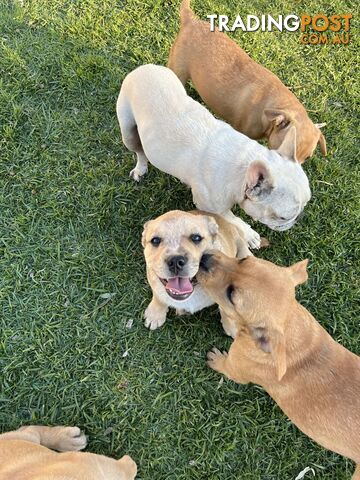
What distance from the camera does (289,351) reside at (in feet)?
12.8

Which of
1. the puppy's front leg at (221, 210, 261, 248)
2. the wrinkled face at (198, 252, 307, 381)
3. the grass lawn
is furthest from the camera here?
the puppy's front leg at (221, 210, 261, 248)

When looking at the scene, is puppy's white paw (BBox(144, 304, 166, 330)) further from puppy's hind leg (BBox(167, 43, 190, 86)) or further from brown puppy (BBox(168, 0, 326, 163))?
puppy's hind leg (BBox(167, 43, 190, 86))

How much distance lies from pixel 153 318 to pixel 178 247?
1227 millimetres

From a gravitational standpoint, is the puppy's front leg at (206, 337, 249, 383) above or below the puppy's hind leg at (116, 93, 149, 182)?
below

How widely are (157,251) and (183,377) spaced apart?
5.13 ft

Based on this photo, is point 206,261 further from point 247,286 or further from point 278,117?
point 278,117

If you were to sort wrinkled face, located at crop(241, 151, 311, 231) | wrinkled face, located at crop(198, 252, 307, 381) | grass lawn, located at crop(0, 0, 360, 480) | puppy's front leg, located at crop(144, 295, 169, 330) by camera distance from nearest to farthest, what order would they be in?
wrinkled face, located at crop(198, 252, 307, 381) → wrinkled face, located at crop(241, 151, 311, 231) → grass lawn, located at crop(0, 0, 360, 480) → puppy's front leg, located at crop(144, 295, 169, 330)

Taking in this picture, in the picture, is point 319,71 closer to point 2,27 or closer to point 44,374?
point 2,27

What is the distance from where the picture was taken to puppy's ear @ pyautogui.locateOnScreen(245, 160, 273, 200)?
4242 mm

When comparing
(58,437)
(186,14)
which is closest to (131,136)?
(186,14)

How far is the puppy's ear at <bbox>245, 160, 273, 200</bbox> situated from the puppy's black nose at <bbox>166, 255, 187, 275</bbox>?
3.16 ft

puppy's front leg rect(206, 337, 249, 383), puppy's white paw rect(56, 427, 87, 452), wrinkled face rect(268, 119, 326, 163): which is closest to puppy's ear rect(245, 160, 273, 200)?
wrinkled face rect(268, 119, 326, 163)

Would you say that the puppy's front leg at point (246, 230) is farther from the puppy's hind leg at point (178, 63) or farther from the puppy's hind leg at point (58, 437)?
the puppy's hind leg at point (58, 437)

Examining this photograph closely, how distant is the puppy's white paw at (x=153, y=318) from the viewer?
16.2 feet
